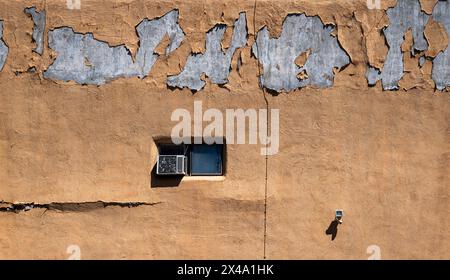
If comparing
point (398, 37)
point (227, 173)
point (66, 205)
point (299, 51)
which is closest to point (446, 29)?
point (398, 37)

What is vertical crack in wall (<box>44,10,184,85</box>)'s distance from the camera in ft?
27.6

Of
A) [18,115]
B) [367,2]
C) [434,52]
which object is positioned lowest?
[18,115]

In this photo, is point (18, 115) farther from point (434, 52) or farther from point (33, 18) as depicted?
point (434, 52)

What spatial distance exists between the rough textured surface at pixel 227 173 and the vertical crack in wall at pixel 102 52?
127 mm

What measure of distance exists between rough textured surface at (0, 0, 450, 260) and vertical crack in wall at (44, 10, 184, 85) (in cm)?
13

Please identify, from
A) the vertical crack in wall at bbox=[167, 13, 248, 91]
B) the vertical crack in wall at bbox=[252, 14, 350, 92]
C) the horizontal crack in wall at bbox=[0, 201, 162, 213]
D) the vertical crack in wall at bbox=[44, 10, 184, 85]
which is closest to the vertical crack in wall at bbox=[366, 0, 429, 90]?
the vertical crack in wall at bbox=[252, 14, 350, 92]

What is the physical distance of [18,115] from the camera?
8.35m

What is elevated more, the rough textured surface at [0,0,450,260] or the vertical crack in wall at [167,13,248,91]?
the vertical crack in wall at [167,13,248,91]

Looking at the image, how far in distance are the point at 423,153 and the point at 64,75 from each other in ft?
14.1

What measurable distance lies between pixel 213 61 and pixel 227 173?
1321 millimetres

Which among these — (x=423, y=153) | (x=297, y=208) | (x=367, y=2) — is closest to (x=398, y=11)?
(x=367, y=2)

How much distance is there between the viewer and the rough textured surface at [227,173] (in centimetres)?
835

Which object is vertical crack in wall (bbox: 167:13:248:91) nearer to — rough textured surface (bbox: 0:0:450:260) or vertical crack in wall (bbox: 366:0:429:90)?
rough textured surface (bbox: 0:0:450:260)

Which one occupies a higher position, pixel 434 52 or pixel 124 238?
pixel 434 52
